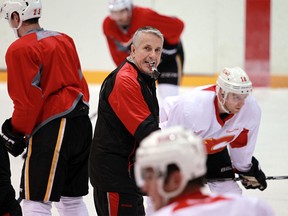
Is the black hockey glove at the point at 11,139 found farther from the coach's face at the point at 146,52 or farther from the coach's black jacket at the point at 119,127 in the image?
the coach's face at the point at 146,52

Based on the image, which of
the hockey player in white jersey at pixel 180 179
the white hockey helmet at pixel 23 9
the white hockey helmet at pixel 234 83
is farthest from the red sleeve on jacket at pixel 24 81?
the hockey player in white jersey at pixel 180 179

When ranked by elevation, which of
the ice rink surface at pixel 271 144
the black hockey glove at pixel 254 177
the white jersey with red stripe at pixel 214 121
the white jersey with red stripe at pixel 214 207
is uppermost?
the white jersey with red stripe at pixel 214 207

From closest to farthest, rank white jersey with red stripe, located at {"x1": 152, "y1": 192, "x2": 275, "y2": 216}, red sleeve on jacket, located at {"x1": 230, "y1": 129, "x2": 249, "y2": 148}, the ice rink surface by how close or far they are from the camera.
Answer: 1. white jersey with red stripe, located at {"x1": 152, "y1": 192, "x2": 275, "y2": 216}
2. red sleeve on jacket, located at {"x1": 230, "y1": 129, "x2": 249, "y2": 148}
3. the ice rink surface

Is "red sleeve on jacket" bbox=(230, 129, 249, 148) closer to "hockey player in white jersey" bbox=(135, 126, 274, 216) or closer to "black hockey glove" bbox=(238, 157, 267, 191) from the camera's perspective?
"black hockey glove" bbox=(238, 157, 267, 191)

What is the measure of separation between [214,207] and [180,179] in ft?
0.31

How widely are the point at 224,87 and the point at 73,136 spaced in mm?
685

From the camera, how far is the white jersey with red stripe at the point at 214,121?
3.33m

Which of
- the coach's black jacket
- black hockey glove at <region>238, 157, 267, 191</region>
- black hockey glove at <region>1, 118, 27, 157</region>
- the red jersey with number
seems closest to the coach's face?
the coach's black jacket

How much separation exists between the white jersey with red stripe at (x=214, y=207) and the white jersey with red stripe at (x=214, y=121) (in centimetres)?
162

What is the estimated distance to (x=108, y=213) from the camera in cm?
294

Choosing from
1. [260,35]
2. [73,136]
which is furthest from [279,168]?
[260,35]

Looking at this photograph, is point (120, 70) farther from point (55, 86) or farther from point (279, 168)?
point (279, 168)

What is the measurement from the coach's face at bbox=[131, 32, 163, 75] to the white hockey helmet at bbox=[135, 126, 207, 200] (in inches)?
49.2

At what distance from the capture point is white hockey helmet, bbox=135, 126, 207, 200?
165cm
